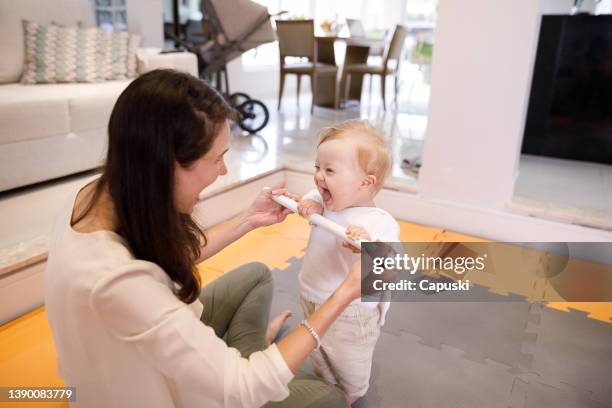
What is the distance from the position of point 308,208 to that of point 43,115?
176 cm

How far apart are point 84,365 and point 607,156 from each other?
11.3 feet

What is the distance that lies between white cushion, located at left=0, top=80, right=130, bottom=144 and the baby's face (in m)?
1.71

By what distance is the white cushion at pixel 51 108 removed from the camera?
2.17 meters

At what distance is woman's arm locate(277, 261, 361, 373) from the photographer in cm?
81

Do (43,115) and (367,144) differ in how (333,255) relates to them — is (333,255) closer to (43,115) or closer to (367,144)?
(367,144)

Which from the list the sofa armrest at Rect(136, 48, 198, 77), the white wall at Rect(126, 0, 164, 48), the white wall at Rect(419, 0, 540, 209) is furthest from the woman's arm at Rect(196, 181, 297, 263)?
the white wall at Rect(126, 0, 164, 48)

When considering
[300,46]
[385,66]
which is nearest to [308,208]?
[300,46]

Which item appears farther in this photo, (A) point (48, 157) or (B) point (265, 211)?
(A) point (48, 157)

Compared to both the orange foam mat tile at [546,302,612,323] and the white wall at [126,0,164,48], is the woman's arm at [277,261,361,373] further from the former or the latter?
the white wall at [126,0,164,48]

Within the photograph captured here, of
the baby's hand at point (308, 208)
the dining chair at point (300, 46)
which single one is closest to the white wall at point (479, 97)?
the baby's hand at point (308, 208)

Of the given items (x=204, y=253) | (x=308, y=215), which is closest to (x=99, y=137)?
(x=204, y=253)

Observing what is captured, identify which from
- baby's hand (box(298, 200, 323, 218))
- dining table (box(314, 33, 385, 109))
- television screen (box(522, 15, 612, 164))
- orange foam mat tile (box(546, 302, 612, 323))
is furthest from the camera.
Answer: dining table (box(314, 33, 385, 109))

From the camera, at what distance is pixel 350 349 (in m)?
1.19

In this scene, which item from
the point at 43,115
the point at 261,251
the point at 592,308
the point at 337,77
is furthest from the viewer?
the point at 337,77
